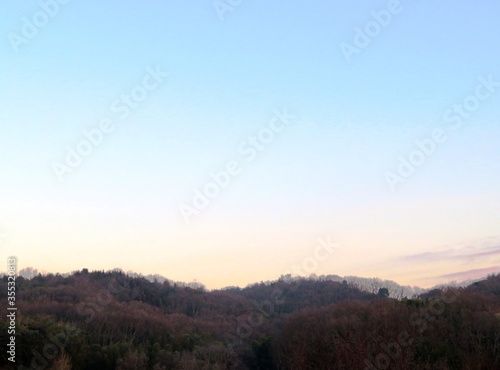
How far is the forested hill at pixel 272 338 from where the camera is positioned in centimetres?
2559

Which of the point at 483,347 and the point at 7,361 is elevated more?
the point at 7,361

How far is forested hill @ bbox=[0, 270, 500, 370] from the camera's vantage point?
2559 centimetres

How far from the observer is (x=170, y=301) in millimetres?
73625

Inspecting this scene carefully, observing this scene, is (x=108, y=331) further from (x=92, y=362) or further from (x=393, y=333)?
(x=393, y=333)

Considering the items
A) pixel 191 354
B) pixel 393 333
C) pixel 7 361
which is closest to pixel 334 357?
pixel 393 333

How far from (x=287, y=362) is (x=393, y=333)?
9248 millimetres

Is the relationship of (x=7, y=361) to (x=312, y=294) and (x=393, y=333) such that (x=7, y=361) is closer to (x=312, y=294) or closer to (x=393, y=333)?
(x=393, y=333)

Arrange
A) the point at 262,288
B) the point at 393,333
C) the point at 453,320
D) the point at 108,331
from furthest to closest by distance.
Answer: the point at 262,288 < the point at 108,331 < the point at 453,320 < the point at 393,333

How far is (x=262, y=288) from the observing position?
129250 millimetres

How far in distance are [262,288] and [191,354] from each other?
96271 millimetres

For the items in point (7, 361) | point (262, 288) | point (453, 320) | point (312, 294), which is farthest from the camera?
point (262, 288)

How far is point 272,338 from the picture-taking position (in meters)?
43.5

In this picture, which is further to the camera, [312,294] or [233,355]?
[312,294]

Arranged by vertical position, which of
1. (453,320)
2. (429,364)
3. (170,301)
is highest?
(170,301)
